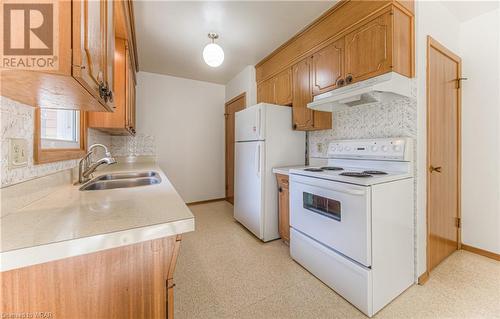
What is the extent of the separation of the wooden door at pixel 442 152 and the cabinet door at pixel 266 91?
175cm

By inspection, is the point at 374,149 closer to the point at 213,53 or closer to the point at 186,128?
the point at 213,53

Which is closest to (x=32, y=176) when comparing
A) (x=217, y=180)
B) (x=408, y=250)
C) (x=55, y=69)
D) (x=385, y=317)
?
(x=55, y=69)

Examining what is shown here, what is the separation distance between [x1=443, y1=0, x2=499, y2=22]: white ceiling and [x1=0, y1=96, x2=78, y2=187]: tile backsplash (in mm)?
3220

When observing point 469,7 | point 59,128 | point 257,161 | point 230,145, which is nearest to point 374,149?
point 257,161

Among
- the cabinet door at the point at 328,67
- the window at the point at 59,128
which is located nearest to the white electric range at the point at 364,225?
the cabinet door at the point at 328,67

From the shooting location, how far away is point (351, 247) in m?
1.46

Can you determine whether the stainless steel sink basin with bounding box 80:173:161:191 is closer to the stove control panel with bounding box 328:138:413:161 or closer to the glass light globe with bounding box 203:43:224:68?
the glass light globe with bounding box 203:43:224:68

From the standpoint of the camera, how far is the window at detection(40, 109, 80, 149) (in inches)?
48.2

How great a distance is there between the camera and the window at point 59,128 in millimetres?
1225

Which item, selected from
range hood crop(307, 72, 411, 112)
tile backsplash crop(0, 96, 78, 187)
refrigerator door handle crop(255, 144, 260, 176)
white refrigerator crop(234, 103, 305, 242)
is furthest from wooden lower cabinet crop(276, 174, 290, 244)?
tile backsplash crop(0, 96, 78, 187)

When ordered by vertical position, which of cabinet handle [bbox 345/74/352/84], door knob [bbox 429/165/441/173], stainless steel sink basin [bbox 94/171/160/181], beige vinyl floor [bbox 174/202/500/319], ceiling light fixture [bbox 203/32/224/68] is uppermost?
ceiling light fixture [bbox 203/32/224/68]

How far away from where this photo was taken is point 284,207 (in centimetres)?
238

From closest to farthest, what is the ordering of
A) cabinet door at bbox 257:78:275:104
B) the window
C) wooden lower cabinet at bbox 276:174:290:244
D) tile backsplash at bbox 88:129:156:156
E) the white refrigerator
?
the window → wooden lower cabinet at bbox 276:174:290:244 → the white refrigerator → cabinet door at bbox 257:78:275:104 → tile backsplash at bbox 88:129:156:156

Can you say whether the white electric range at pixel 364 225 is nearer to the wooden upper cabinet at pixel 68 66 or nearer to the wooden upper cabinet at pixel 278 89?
the wooden upper cabinet at pixel 278 89
